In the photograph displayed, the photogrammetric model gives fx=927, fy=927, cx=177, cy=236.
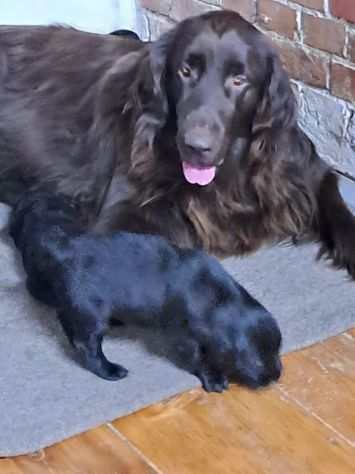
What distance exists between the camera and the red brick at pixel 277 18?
8.70 feet

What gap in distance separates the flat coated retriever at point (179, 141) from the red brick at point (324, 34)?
345mm

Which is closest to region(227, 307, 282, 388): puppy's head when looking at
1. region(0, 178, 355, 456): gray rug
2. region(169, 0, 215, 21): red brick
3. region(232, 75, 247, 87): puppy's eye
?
region(0, 178, 355, 456): gray rug

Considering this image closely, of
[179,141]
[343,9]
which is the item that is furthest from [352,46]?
[179,141]

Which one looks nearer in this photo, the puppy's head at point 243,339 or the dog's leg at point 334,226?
the puppy's head at point 243,339

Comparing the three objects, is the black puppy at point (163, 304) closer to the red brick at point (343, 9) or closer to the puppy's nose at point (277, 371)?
the puppy's nose at point (277, 371)

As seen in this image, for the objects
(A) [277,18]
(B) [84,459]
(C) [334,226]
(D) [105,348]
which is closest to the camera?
(B) [84,459]

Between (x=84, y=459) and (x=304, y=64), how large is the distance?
141 centimetres

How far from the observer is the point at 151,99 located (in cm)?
220

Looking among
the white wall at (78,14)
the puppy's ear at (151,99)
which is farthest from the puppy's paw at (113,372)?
the white wall at (78,14)

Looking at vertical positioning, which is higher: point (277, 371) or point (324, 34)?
point (324, 34)

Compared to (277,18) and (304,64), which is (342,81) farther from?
(277,18)

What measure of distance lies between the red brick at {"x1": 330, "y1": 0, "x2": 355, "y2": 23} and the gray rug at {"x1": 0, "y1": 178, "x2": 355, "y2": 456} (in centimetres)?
64

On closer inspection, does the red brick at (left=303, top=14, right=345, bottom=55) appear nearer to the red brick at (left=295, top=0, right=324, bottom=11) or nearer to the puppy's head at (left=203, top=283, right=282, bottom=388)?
the red brick at (left=295, top=0, right=324, bottom=11)

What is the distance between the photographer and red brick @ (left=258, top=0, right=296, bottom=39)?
2652 millimetres
